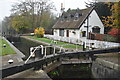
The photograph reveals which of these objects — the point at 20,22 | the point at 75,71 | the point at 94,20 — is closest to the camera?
the point at 75,71

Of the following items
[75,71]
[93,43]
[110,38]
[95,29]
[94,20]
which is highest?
[94,20]

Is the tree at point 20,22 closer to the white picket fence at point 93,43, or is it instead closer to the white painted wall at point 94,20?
the white picket fence at point 93,43

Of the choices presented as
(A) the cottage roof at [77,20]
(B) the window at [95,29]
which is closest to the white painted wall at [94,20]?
(B) the window at [95,29]

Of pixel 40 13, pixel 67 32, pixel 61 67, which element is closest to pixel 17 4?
pixel 40 13

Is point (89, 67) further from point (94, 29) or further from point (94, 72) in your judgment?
point (94, 29)

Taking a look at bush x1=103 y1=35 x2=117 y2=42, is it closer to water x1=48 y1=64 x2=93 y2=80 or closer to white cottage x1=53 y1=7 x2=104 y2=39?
white cottage x1=53 y1=7 x2=104 y2=39

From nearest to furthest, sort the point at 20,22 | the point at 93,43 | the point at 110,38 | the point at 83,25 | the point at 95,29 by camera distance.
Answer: the point at 93,43 < the point at 110,38 < the point at 83,25 < the point at 95,29 < the point at 20,22

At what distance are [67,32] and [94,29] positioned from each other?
4.30 metres

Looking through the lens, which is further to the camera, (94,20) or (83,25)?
(94,20)

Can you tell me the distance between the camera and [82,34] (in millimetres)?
19672

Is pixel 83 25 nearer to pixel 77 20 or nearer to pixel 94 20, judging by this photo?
pixel 77 20

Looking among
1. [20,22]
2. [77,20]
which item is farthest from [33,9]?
[77,20]

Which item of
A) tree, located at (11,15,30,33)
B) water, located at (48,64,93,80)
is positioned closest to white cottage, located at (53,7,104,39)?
water, located at (48,64,93,80)

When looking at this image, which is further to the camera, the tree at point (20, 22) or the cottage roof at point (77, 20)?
the tree at point (20, 22)
